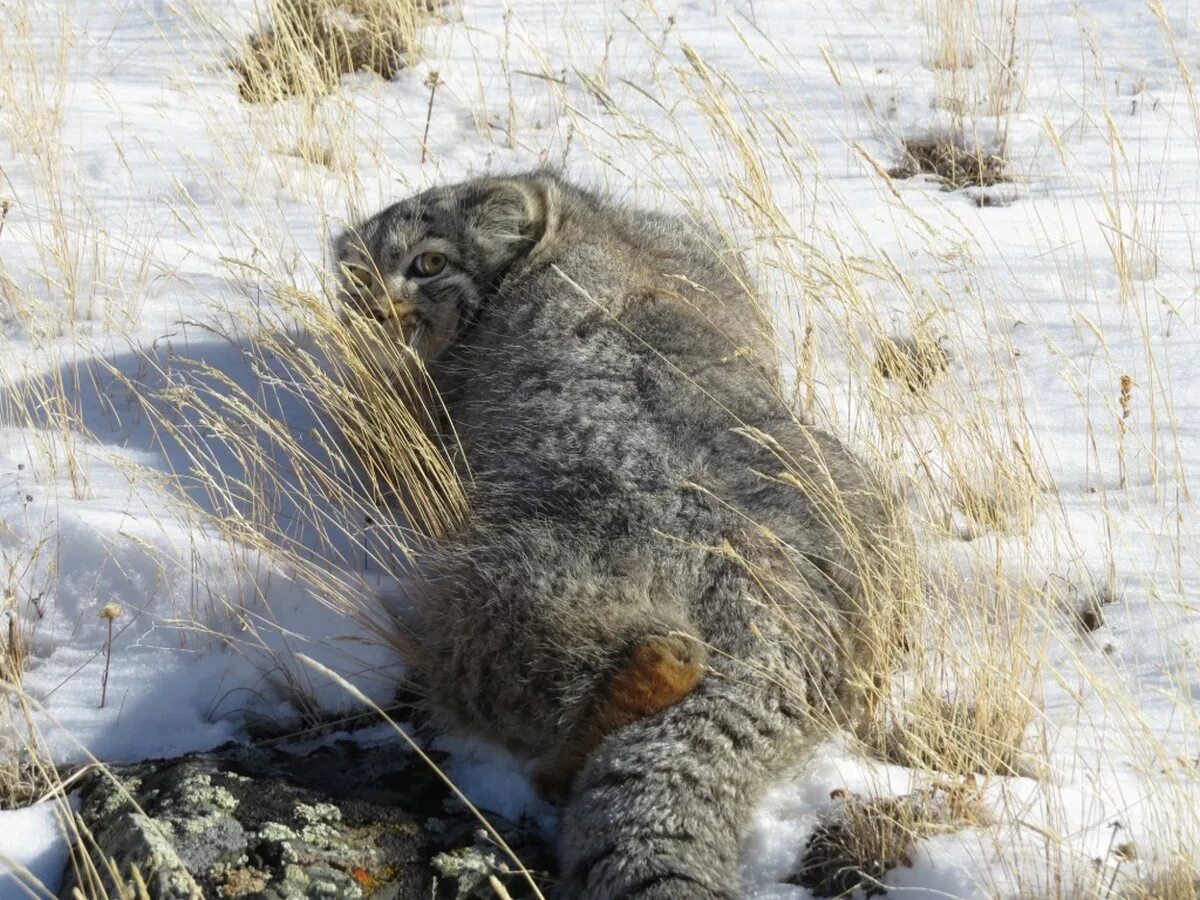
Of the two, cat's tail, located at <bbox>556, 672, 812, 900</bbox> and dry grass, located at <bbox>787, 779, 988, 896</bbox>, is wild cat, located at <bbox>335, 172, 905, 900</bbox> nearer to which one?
cat's tail, located at <bbox>556, 672, 812, 900</bbox>

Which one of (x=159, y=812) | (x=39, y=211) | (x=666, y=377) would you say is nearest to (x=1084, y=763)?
(x=666, y=377)

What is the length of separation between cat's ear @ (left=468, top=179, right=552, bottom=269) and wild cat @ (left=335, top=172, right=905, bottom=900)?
A: 18 cm

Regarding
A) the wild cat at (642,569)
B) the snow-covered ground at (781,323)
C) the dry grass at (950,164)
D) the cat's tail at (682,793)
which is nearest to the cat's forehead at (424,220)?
the wild cat at (642,569)

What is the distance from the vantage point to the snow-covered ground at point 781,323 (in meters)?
4.07

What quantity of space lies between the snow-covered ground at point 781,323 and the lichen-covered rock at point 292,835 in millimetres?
229

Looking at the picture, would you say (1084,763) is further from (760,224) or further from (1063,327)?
(1063,327)

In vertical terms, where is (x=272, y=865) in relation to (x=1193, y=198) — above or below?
below

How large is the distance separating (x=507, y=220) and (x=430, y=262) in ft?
1.45

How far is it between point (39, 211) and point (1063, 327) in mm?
5978

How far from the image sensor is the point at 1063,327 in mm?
6344

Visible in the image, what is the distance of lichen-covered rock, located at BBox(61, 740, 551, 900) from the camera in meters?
3.70

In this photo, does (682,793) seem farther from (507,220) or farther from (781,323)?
(781,323)

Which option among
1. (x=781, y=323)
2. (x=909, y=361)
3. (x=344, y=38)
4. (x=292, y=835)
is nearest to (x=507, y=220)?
(x=781, y=323)

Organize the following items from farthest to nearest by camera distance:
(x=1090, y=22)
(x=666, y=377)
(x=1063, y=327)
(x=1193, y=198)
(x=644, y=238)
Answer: (x=1090, y=22) → (x=1193, y=198) → (x=1063, y=327) → (x=644, y=238) → (x=666, y=377)
